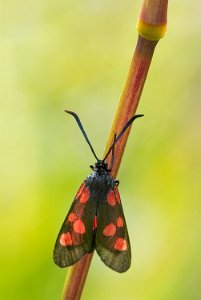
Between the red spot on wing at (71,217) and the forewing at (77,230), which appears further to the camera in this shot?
the red spot on wing at (71,217)

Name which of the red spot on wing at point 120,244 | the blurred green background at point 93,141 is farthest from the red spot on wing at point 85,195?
the blurred green background at point 93,141

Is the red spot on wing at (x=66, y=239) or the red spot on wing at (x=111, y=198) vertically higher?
the red spot on wing at (x=111, y=198)

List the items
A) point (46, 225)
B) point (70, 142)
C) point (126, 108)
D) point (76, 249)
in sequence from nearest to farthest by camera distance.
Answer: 1. point (126, 108)
2. point (76, 249)
3. point (46, 225)
4. point (70, 142)

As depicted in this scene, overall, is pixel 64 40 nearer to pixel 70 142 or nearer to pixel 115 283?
pixel 70 142

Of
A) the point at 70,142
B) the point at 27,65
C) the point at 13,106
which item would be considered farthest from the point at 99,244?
the point at 27,65

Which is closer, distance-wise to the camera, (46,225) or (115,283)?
(46,225)

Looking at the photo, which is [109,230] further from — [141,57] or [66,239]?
[141,57]

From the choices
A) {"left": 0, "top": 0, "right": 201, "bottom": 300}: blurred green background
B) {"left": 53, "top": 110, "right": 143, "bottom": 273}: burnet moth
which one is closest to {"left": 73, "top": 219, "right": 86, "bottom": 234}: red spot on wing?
{"left": 53, "top": 110, "right": 143, "bottom": 273}: burnet moth

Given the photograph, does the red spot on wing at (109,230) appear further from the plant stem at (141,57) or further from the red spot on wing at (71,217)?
the plant stem at (141,57)
